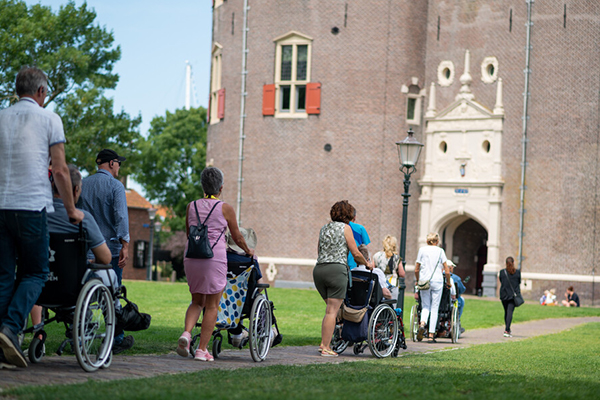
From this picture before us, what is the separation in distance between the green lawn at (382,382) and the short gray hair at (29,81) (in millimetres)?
2467

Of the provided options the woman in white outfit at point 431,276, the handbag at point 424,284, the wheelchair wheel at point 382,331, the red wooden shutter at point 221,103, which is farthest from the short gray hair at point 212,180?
the red wooden shutter at point 221,103

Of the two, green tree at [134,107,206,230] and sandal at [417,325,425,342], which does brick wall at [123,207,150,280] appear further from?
sandal at [417,325,425,342]

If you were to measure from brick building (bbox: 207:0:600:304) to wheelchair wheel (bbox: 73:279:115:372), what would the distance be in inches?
1019

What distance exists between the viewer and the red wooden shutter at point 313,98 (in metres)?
33.5

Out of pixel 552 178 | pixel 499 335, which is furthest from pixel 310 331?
pixel 552 178

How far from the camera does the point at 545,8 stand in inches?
1225

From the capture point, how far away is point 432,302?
13.8 meters

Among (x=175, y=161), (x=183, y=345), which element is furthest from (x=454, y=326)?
(x=175, y=161)

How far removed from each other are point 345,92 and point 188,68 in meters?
79.4

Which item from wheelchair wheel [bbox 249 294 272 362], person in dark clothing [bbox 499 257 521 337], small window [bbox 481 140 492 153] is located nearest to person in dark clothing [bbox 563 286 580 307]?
small window [bbox 481 140 492 153]

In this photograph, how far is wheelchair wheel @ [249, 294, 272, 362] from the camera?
837cm

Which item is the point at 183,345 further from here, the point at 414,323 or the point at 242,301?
the point at 414,323

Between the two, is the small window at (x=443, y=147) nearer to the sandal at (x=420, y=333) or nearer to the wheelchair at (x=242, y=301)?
the sandal at (x=420, y=333)

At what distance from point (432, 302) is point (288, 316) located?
5029 millimetres
